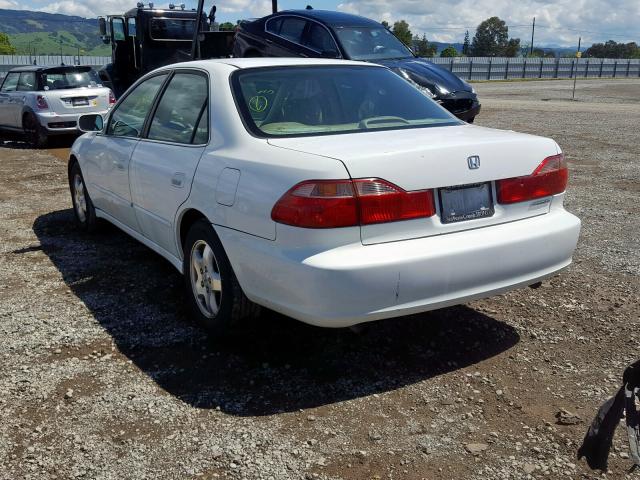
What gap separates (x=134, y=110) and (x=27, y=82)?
1007 centimetres

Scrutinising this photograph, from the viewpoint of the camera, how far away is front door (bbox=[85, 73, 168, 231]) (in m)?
5.08

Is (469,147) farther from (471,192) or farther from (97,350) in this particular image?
(97,350)

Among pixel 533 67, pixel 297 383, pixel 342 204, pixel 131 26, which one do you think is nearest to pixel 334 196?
pixel 342 204

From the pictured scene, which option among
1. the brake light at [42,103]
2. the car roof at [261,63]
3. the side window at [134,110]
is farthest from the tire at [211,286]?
the brake light at [42,103]

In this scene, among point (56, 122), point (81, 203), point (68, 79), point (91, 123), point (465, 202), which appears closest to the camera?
point (465, 202)

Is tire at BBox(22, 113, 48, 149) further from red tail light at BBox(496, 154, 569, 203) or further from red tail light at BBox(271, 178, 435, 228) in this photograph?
red tail light at BBox(496, 154, 569, 203)

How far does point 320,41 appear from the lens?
11516mm

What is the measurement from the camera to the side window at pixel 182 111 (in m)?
4.27

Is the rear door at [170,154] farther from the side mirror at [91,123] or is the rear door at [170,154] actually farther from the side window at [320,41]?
the side window at [320,41]

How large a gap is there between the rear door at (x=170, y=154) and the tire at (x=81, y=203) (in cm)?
149

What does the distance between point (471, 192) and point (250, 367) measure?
1489 millimetres

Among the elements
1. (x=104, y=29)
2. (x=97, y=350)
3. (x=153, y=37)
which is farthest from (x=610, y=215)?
(x=104, y=29)

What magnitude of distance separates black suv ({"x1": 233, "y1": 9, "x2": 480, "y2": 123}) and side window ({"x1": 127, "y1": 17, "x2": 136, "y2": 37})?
4703mm

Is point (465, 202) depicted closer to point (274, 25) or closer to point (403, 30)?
point (274, 25)
